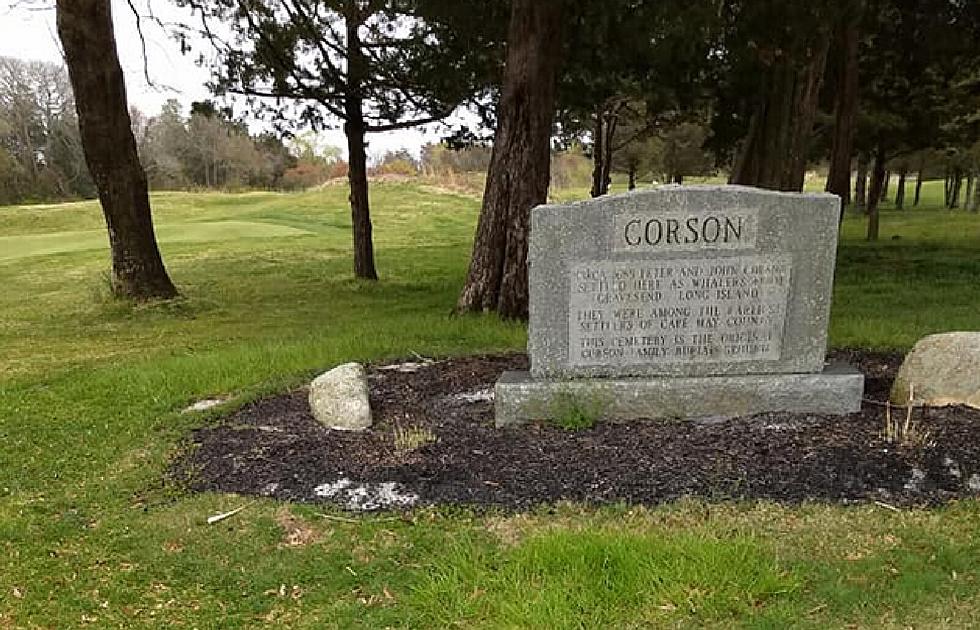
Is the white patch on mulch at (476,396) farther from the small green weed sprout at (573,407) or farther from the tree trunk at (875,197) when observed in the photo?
the tree trunk at (875,197)

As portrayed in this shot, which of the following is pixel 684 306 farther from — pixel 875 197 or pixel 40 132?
pixel 40 132

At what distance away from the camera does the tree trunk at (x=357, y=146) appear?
1312 centimetres

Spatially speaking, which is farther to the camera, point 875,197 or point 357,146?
point 875,197

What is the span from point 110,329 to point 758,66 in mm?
10426

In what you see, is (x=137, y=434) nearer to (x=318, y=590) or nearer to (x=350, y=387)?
(x=350, y=387)

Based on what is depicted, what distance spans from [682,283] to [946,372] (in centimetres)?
164

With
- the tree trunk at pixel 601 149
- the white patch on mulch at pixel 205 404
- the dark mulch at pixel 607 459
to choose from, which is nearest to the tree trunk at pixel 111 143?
the white patch on mulch at pixel 205 404

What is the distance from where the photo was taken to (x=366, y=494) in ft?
13.4

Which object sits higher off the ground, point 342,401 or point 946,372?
point 946,372

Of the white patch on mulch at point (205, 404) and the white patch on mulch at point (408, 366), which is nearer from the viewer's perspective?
the white patch on mulch at point (205, 404)

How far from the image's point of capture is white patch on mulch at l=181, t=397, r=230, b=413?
592cm

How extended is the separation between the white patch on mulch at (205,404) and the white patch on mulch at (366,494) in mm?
2113

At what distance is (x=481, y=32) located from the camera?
34.6 ft

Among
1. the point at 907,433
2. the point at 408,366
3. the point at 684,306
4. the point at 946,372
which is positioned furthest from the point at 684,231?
the point at 408,366
